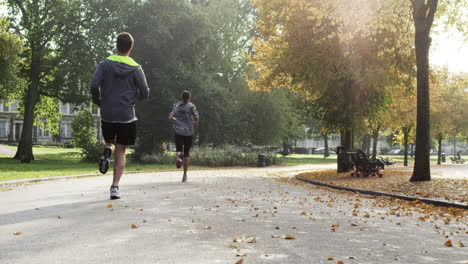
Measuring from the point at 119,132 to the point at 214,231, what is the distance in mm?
2583

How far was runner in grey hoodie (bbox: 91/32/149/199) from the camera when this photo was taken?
24.4ft

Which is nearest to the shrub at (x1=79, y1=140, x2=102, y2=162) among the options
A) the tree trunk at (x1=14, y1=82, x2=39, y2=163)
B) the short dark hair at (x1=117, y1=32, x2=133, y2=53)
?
the tree trunk at (x1=14, y1=82, x2=39, y2=163)

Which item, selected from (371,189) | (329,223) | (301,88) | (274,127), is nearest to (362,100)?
(301,88)

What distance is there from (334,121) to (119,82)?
514 inches

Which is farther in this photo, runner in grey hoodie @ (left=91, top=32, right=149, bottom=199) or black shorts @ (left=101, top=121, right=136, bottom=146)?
black shorts @ (left=101, top=121, right=136, bottom=146)

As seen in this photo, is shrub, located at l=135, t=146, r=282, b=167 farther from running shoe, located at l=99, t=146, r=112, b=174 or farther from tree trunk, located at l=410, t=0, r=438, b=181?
running shoe, located at l=99, t=146, r=112, b=174

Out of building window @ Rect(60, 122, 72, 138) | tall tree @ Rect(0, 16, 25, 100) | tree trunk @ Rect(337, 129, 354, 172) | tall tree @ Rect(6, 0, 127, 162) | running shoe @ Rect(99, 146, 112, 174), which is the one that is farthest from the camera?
building window @ Rect(60, 122, 72, 138)

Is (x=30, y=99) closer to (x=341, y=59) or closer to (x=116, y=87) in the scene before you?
(x=341, y=59)

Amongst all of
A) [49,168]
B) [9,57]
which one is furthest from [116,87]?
[9,57]

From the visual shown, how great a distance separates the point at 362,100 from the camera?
61.6 feet

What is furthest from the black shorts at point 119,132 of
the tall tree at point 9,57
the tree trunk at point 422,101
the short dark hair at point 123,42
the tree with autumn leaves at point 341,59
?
the tall tree at point 9,57

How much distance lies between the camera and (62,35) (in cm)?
3181

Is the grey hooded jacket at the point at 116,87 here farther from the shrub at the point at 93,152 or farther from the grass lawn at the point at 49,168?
the shrub at the point at 93,152

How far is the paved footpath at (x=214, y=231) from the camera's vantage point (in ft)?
15.1
